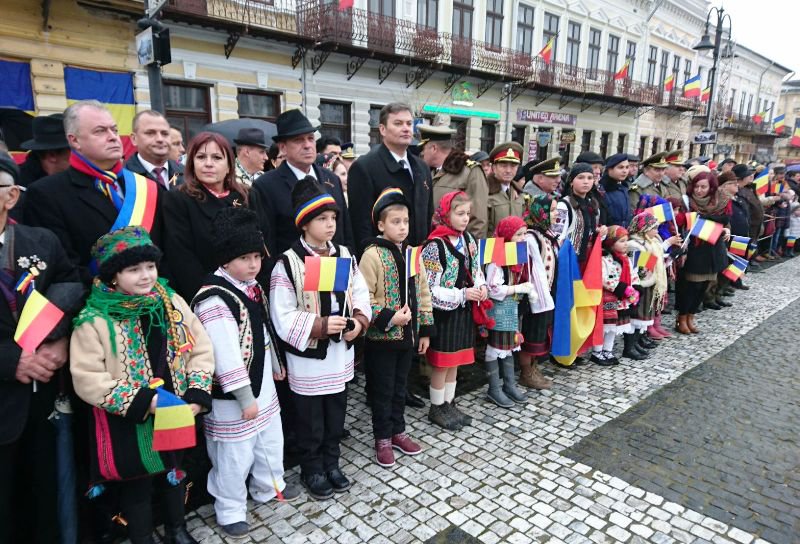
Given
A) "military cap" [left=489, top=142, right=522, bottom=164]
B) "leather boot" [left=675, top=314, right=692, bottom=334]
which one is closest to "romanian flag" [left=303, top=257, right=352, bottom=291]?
"military cap" [left=489, top=142, right=522, bottom=164]

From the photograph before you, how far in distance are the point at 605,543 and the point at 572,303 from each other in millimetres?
2490

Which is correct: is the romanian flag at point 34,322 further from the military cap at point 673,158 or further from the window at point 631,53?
the window at point 631,53

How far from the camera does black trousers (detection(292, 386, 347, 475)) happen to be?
3.05 m

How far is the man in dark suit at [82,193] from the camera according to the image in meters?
2.58

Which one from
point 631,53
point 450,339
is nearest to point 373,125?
point 450,339

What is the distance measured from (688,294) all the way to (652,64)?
25.2 m

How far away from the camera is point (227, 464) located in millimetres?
2756

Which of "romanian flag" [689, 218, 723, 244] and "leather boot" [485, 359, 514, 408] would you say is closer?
"leather boot" [485, 359, 514, 408]

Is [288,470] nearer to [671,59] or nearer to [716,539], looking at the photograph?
[716,539]

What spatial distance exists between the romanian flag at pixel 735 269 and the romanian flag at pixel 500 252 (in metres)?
4.90

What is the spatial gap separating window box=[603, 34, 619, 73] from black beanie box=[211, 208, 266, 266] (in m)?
25.6

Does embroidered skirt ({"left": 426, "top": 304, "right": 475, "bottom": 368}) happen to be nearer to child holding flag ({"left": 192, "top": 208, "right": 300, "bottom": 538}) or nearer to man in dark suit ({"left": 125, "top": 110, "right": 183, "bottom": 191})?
child holding flag ({"left": 192, "top": 208, "right": 300, "bottom": 538})

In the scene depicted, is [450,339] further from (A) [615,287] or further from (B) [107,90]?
(B) [107,90]

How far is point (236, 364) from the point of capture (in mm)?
2666
